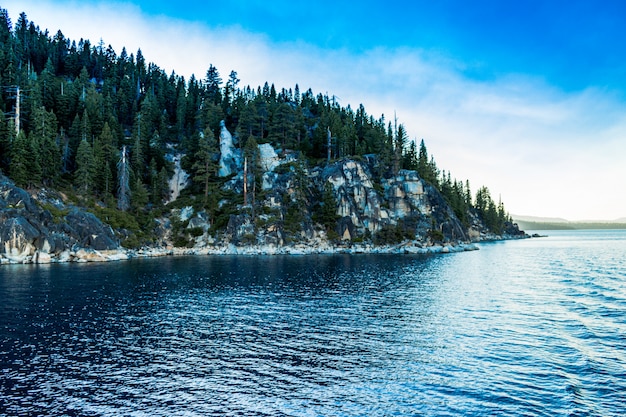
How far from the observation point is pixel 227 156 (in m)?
120

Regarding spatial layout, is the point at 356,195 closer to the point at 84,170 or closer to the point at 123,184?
the point at 123,184

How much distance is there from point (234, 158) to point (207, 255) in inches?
1683

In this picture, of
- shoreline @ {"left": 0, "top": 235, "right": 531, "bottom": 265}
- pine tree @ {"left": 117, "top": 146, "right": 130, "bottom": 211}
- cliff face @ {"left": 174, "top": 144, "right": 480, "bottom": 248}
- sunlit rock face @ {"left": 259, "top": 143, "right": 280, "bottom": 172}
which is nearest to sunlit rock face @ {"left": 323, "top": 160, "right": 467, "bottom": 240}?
cliff face @ {"left": 174, "top": 144, "right": 480, "bottom": 248}

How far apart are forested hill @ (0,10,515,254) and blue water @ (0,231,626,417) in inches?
1857

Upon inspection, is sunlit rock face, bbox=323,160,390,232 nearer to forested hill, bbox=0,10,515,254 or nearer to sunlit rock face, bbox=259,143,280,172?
forested hill, bbox=0,10,515,254

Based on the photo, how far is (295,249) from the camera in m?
95.5

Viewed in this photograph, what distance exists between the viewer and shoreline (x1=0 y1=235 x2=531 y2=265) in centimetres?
6391

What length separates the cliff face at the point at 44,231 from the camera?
61281mm

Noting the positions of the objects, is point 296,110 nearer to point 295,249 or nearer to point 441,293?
point 295,249

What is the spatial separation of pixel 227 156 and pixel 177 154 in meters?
16.7

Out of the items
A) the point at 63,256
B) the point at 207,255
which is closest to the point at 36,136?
the point at 63,256

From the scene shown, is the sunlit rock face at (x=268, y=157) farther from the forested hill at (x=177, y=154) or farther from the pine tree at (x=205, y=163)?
the pine tree at (x=205, y=163)

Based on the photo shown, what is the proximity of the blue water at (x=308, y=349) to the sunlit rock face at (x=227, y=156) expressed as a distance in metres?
74.5

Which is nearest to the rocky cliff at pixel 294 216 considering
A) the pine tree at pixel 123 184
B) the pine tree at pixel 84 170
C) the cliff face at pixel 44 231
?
the cliff face at pixel 44 231
